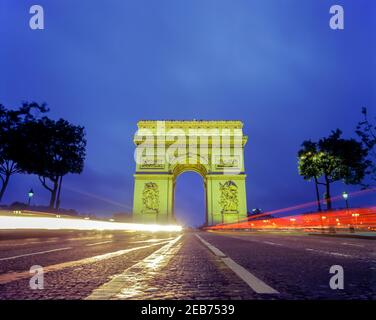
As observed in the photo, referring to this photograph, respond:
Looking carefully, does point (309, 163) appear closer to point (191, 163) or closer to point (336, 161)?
point (336, 161)

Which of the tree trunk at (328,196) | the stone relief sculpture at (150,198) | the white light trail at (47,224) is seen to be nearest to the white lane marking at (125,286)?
the white light trail at (47,224)

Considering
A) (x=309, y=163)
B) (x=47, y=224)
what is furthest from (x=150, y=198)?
(x=47, y=224)

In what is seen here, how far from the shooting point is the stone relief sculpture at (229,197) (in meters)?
41.8

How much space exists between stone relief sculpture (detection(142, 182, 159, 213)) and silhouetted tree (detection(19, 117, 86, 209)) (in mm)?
9405

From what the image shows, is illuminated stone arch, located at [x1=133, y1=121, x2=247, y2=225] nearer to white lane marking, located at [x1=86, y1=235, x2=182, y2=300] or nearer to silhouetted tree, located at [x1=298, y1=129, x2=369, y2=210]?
silhouetted tree, located at [x1=298, y1=129, x2=369, y2=210]

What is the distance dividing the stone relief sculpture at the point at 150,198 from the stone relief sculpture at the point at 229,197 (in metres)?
8.90

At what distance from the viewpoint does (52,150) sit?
34.4 metres

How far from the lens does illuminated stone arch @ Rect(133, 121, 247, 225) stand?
41.9 metres

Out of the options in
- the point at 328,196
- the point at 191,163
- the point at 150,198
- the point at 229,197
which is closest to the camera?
the point at 328,196

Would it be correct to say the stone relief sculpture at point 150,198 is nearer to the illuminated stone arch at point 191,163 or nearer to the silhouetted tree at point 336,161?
the illuminated stone arch at point 191,163

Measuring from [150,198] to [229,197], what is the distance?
1087 centimetres

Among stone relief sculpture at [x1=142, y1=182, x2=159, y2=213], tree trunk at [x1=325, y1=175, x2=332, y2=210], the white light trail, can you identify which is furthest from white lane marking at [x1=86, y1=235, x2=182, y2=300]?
stone relief sculpture at [x1=142, y1=182, x2=159, y2=213]

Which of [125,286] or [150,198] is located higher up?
[150,198]

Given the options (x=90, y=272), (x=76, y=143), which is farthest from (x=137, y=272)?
(x=76, y=143)
